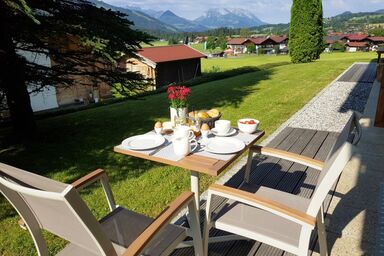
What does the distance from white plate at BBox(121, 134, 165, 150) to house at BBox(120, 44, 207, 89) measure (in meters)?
22.4

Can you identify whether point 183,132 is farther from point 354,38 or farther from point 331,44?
point 354,38

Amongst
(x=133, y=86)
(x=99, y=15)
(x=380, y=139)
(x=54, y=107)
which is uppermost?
(x=99, y=15)

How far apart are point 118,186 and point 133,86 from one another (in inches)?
130

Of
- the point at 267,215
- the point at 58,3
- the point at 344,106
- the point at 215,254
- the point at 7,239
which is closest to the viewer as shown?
the point at 267,215

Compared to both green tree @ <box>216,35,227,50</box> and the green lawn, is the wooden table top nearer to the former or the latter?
the green lawn

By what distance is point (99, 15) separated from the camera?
642 cm

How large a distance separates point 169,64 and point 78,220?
28001 mm

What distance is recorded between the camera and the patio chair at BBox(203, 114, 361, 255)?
2.09 m

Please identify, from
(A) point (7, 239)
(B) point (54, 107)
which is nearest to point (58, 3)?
(A) point (7, 239)

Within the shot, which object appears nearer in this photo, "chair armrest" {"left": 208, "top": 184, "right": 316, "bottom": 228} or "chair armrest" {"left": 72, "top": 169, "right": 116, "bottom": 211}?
"chair armrest" {"left": 208, "top": 184, "right": 316, "bottom": 228}

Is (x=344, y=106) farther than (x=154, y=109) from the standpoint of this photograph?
No

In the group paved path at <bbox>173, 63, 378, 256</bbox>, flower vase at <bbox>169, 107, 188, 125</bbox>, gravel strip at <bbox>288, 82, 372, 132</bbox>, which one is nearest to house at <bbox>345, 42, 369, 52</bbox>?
gravel strip at <bbox>288, 82, 372, 132</bbox>

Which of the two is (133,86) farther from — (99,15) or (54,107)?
(54,107)

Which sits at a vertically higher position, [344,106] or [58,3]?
[58,3]
